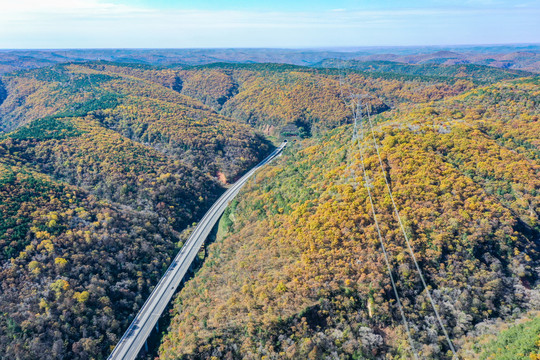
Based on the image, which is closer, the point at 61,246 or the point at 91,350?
the point at 91,350

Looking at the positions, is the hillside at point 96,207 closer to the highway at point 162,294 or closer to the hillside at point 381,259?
the highway at point 162,294

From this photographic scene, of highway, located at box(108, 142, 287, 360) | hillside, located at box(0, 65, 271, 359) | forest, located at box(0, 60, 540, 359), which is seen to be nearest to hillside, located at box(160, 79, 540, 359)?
forest, located at box(0, 60, 540, 359)

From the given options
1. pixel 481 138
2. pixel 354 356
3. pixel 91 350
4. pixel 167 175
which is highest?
pixel 481 138

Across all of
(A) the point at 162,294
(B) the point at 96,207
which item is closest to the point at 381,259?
(A) the point at 162,294

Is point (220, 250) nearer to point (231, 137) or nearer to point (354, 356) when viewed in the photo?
point (354, 356)

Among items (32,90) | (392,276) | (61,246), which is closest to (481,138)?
(392,276)

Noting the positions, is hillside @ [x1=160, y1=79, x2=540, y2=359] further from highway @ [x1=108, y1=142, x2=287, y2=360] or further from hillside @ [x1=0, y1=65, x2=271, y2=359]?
hillside @ [x1=0, y1=65, x2=271, y2=359]
